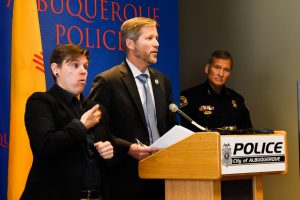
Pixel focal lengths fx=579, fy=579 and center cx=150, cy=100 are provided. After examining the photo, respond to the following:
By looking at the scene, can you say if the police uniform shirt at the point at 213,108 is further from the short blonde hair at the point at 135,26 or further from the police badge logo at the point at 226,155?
the police badge logo at the point at 226,155

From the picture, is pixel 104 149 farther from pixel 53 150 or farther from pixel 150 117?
pixel 150 117

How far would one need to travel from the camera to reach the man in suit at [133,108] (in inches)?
138

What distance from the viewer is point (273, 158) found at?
3.08 meters

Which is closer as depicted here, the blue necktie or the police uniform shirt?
the blue necktie

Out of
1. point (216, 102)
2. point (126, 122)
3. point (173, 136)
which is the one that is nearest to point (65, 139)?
point (173, 136)

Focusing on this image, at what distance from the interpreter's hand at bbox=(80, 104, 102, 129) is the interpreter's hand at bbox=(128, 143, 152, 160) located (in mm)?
414

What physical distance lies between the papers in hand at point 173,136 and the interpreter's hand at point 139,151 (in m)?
0.08

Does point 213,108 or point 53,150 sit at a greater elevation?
point 213,108

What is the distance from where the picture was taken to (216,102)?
5.24 m

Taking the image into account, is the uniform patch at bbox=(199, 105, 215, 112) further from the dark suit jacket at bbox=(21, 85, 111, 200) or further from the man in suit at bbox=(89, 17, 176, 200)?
the dark suit jacket at bbox=(21, 85, 111, 200)

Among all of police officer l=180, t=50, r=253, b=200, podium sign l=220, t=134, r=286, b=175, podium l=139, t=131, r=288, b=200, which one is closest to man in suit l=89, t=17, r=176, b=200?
podium l=139, t=131, r=288, b=200

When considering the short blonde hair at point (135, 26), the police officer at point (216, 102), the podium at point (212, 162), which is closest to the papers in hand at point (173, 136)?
the podium at point (212, 162)

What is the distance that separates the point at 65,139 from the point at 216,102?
106 inches

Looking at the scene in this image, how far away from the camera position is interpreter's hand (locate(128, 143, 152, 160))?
3.27 meters
